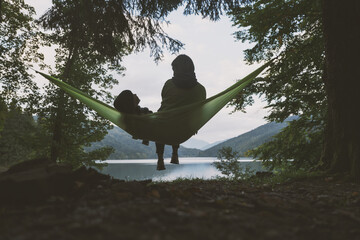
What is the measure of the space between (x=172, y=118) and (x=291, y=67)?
2.41 meters

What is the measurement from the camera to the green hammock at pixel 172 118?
2605 mm

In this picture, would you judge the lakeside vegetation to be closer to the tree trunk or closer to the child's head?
the child's head

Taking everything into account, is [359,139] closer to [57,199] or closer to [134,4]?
[57,199]

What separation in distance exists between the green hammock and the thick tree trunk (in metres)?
0.86

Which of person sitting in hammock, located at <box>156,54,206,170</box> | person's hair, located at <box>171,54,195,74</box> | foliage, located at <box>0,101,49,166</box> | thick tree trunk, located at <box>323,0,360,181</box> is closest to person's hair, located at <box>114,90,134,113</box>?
person sitting in hammock, located at <box>156,54,206,170</box>

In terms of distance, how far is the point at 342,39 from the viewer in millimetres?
2514

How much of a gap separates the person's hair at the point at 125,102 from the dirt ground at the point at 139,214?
1119 millimetres

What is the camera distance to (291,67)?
145 inches

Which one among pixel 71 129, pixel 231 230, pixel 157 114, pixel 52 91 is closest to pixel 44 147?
pixel 71 129

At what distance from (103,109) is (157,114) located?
0.76m

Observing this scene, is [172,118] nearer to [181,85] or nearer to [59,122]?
[181,85]

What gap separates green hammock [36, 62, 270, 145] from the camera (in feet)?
8.55

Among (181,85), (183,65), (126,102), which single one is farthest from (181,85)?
(126,102)

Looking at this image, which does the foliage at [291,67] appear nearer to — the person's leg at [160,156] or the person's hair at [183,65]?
the person's hair at [183,65]
